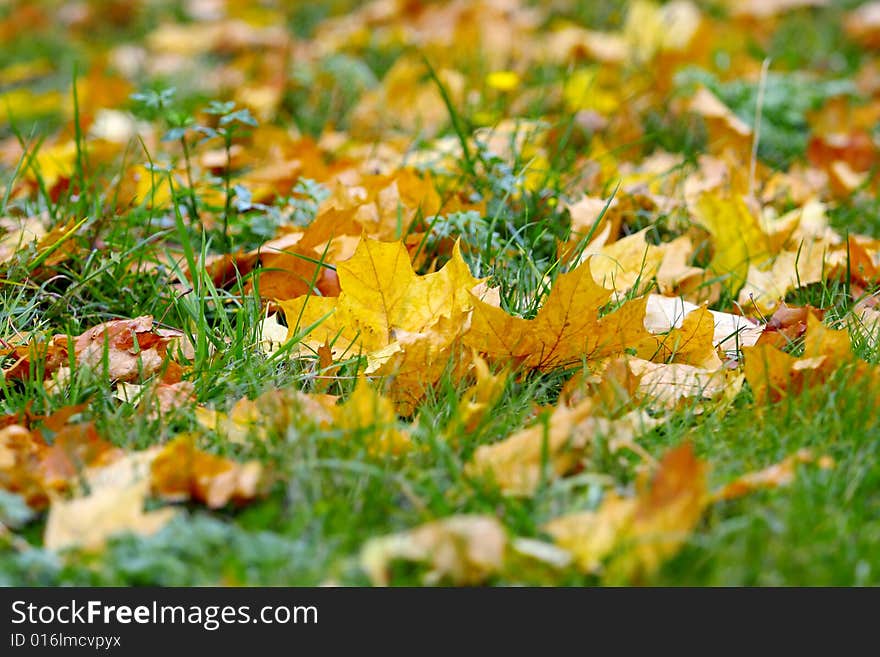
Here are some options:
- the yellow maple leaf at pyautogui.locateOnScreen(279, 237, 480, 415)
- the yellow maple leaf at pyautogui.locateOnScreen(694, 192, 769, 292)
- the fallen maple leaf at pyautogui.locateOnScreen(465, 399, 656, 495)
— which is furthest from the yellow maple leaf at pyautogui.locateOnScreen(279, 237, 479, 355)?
the yellow maple leaf at pyautogui.locateOnScreen(694, 192, 769, 292)

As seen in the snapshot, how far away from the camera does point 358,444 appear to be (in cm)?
139

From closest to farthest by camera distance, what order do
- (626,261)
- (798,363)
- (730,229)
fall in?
1. (798,363)
2. (626,261)
3. (730,229)

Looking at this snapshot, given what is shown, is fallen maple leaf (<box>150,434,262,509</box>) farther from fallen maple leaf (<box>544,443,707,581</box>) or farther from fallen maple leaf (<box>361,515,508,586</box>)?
fallen maple leaf (<box>544,443,707,581</box>)

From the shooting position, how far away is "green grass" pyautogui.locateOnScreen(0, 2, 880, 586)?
46.4 inches

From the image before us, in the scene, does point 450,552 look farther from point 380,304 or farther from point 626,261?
point 626,261

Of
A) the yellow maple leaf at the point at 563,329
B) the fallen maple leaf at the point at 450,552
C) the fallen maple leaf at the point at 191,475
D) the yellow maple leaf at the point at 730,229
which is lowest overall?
the fallen maple leaf at the point at 450,552

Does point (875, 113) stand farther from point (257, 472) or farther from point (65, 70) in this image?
point (65, 70)

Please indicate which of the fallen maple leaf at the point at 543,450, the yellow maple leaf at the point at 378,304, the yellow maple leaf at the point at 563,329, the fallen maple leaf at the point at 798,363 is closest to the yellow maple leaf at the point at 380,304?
the yellow maple leaf at the point at 378,304

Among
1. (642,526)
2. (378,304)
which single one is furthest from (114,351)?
(642,526)

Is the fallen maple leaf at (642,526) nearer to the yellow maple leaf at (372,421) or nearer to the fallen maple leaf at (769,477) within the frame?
the fallen maple leaf at (769,477)

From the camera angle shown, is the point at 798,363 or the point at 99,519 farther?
the point at 798,363

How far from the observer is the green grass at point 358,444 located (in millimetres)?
1179
